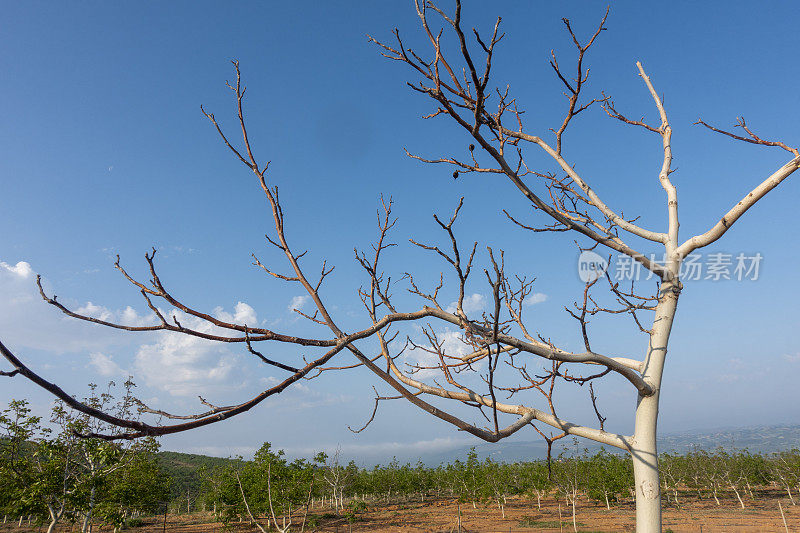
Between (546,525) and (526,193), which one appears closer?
(526,193)

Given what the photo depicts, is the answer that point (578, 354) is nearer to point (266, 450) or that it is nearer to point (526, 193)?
point (526, 193)

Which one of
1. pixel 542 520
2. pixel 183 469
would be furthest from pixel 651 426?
pixel 183 469

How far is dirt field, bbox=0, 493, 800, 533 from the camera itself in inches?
869

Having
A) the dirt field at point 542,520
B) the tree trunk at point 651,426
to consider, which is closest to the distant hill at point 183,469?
the dirt field at point 542,520

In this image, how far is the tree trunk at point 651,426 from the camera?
1.58 m

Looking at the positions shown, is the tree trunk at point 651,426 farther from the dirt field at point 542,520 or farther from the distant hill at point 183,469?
the distant hill at point 183,469

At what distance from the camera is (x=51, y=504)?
41.1 ft

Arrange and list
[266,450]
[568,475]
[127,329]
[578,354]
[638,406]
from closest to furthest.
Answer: [127,329]
[578,354]
[638,406]
[266,450]
[568,475]

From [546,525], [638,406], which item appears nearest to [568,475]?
[546,525]

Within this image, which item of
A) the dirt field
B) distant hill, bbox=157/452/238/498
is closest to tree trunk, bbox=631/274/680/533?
the dirt field

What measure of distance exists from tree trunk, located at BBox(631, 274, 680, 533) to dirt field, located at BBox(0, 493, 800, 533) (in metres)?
20.2

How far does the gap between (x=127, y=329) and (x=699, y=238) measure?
224cm

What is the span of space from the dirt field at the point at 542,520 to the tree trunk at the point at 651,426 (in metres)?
20.2

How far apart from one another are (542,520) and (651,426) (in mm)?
30393
